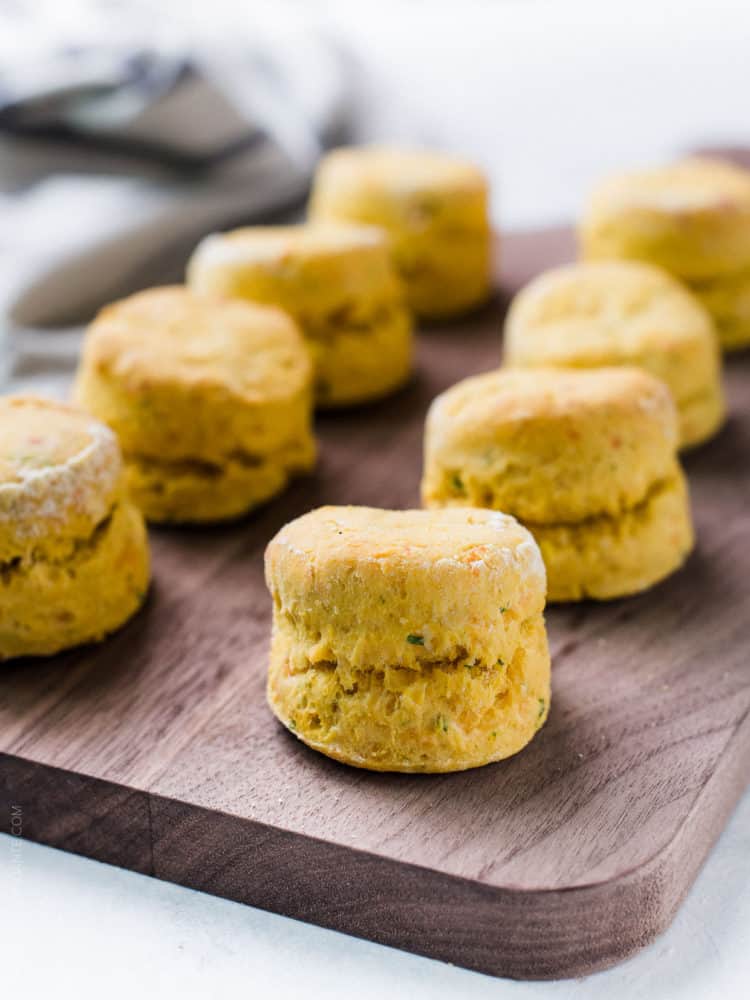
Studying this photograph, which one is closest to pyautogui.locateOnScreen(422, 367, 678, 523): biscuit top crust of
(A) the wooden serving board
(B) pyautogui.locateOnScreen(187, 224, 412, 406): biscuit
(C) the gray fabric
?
(A) the wooden serving board

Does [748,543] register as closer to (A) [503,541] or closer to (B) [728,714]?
(B) [728,714]

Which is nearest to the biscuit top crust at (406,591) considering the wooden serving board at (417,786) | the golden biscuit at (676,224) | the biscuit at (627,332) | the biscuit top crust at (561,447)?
the wooden serving board at (417,786)

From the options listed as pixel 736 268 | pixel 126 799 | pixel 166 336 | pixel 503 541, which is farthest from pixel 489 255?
pixel 126 799

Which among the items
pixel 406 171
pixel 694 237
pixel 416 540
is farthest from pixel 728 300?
pixel 416 540

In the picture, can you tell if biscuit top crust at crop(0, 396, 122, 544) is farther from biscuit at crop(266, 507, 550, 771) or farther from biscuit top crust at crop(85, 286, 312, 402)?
biscuit at crop(266, 507, 550, 771)

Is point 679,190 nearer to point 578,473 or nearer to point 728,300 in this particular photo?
point 728,300
